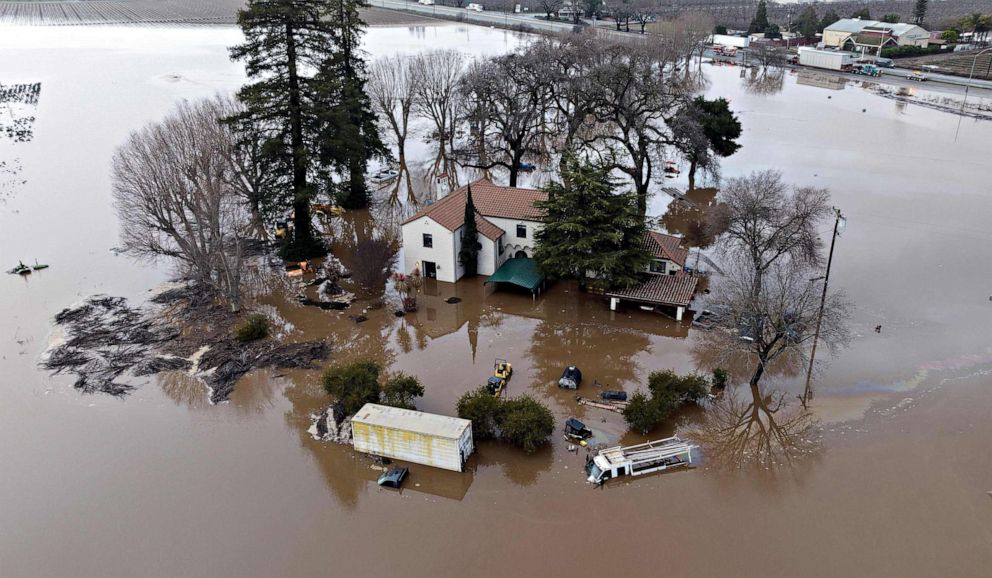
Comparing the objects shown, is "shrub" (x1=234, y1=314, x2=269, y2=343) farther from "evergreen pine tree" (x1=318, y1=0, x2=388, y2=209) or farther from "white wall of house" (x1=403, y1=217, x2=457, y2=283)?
"evergreen pine tree" (x1=318, y1=0, x2=388, y2=209)

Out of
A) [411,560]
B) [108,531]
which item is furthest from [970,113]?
[108,531]

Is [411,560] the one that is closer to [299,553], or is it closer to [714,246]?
[299,553]

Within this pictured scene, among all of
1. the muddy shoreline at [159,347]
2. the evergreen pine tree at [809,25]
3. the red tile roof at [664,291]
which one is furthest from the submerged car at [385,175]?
the evergreen pine tree at [809,25]

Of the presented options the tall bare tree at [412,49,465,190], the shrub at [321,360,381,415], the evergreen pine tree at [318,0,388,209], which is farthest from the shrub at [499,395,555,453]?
the tall bare tree at [412,49,465,190]

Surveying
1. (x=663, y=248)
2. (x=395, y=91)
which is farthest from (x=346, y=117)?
(x=395, y=91)

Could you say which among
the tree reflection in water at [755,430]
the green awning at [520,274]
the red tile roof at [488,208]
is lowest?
the tree reflection in water at [755,430]

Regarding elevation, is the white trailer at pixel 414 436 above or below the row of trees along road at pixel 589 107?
below

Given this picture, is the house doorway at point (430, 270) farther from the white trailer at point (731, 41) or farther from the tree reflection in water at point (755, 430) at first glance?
the white trailer at point (731, 41)
